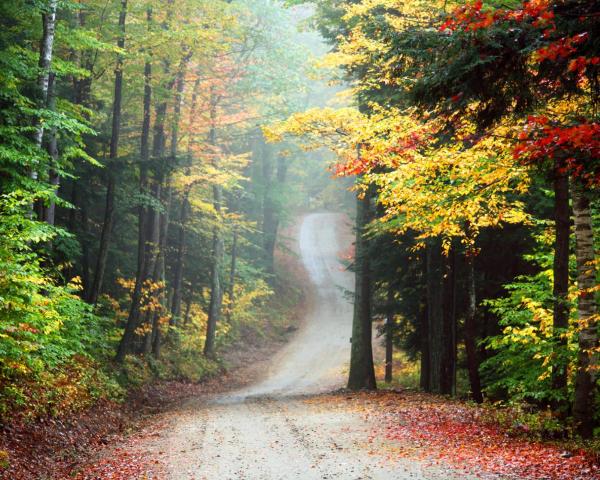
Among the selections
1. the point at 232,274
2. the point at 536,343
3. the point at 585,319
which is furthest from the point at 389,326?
the point at 232,274

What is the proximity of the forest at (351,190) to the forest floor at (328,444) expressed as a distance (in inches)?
31.6

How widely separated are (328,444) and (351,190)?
569cm

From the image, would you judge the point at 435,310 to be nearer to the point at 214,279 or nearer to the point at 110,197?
the point at 110,197

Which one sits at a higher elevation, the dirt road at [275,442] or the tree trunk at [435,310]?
the tree trunk at [435,310]

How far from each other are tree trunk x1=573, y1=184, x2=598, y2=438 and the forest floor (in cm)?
87

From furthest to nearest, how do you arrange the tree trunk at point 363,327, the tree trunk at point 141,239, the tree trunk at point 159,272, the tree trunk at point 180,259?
1. the tree trunk at point 180,259
2. the tree trunk at point 159,272
3. the tree trunk at point 363,327
4. the tree trunk at point 141,239

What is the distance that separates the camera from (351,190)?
1384 cm

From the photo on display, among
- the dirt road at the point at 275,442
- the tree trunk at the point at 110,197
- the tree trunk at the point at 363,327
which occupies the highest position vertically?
the tree trunk at the point at 110,197

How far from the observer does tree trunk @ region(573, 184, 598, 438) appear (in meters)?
9.68

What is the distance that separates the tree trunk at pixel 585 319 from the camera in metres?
9.68

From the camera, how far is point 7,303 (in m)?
9.07

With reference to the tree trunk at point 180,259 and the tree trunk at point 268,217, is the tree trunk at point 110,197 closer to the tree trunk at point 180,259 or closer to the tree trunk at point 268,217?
the tree trunk at point 180,259

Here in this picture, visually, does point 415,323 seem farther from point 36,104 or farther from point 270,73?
point 270,73

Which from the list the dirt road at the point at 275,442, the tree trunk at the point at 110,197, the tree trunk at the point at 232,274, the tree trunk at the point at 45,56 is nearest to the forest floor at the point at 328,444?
the dirt road at the point at 275,442
